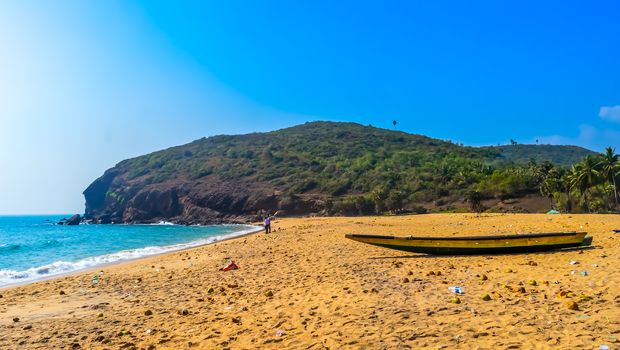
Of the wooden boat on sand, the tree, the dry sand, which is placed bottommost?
the dry sand

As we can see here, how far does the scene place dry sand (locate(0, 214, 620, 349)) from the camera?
5766 millimetres

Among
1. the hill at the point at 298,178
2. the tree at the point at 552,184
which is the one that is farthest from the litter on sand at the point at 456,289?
the hill at the point at 298,178

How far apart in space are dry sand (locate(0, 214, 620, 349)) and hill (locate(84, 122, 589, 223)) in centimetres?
7112

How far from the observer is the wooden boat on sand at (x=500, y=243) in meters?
12.9

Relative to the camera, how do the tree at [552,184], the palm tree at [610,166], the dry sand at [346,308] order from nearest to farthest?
the dry sand at [346,308] < the palm tree at [610,166] < the tree at [552,184]

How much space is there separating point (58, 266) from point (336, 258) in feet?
51.9

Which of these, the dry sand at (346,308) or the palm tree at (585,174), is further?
the palm tree at (585,174)

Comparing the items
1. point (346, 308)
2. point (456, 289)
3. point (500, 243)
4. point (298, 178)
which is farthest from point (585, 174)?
point (298, 178)

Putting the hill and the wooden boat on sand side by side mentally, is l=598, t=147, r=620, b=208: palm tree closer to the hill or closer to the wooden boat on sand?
the hill

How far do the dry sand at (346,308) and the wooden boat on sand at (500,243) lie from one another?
46 centimetres

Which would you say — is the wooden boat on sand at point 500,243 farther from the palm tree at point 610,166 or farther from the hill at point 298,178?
the hill at point 298,178

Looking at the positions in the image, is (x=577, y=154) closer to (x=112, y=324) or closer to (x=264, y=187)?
(x=264, y=187)

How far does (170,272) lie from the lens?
1475 cm

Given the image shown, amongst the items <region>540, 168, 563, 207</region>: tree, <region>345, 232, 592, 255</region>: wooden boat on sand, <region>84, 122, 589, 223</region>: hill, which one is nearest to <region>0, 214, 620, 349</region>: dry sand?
<region>345, 232, 592, 255</region>: wooden boat on sand
